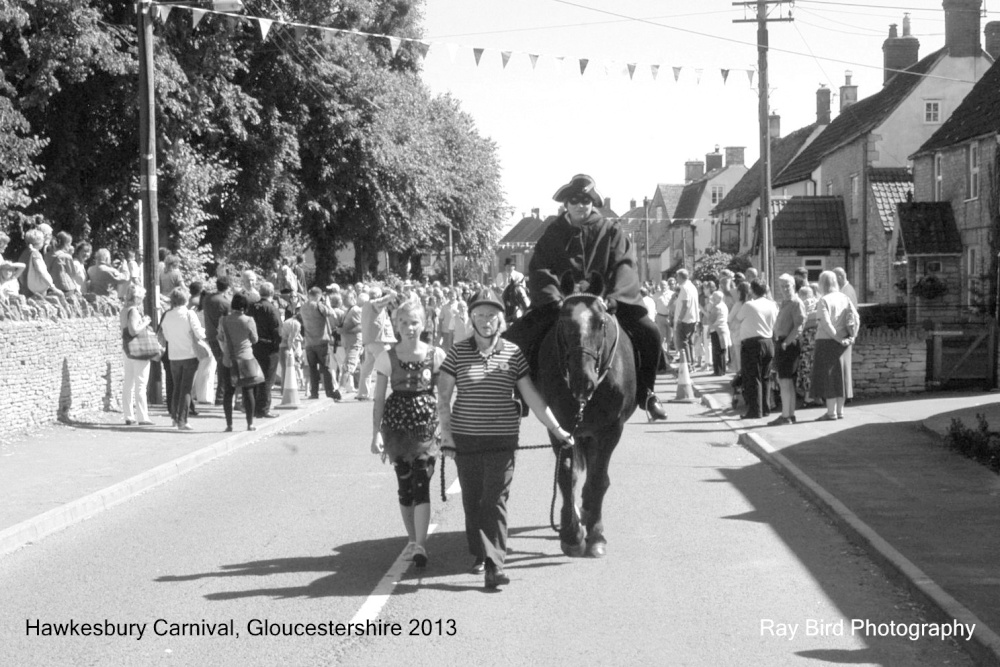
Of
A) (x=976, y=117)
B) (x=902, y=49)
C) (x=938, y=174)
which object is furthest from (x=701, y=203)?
(x=976, y=117)

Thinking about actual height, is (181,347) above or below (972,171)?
below

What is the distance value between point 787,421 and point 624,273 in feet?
28.5

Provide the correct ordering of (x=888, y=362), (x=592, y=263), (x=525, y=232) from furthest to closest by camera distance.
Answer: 1. (x=525, y=232)
2. (x=888, y=362)
3. (x=592, y=263)

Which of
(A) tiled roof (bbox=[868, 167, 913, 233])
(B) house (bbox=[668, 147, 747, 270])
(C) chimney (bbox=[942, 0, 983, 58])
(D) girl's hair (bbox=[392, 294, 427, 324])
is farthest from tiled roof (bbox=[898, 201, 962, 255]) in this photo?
(B) house (bbox=[668, 147, 747, 270])

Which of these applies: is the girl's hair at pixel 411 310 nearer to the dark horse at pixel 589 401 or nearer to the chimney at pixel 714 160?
the dark horse at pixel 589 401

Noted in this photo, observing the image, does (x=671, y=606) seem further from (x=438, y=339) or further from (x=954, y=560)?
(x=438, y=339)

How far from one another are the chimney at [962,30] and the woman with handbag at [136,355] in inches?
1343

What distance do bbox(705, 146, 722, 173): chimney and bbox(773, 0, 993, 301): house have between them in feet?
140

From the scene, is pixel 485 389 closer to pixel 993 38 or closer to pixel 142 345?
pixel 142 345

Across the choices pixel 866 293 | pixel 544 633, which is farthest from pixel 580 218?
pixel 866 293

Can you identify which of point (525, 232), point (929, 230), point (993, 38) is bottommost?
point (929, 230)

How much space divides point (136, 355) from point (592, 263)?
9706mm

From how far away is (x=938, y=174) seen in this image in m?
34.6

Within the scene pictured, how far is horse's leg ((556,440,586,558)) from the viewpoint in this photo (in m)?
8.88
